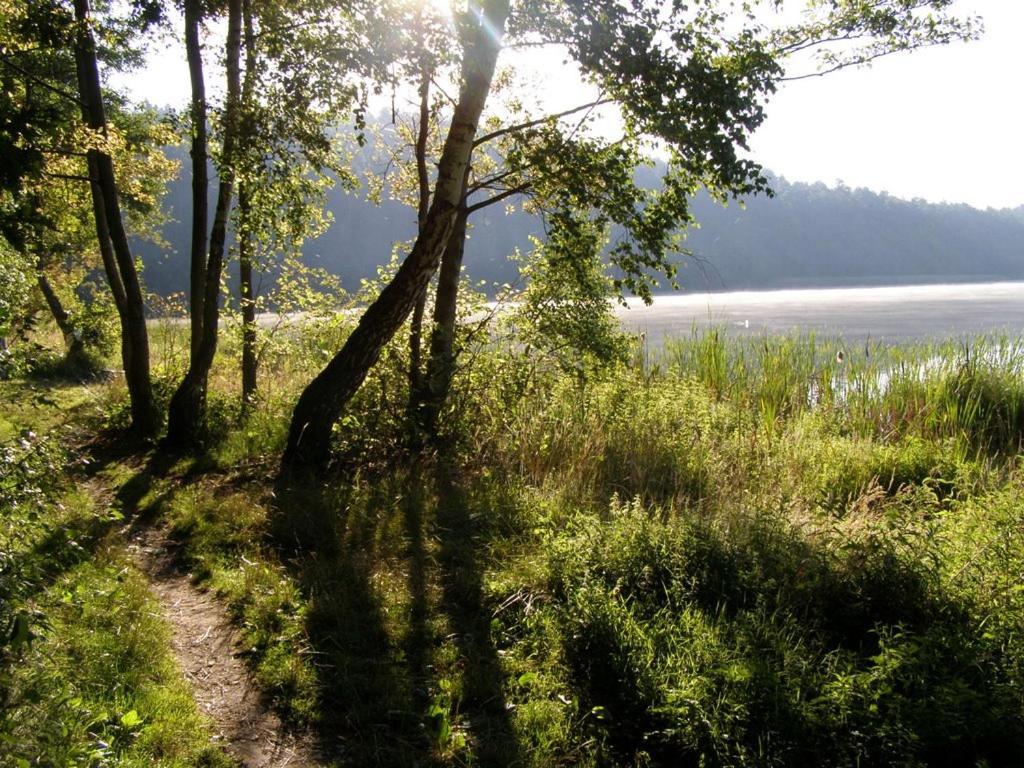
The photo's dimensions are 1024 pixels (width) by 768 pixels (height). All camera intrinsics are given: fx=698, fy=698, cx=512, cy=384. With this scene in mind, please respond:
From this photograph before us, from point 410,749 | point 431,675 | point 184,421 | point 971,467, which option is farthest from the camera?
point 184,421

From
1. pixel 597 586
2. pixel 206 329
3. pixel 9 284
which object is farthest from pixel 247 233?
pixel 597 586

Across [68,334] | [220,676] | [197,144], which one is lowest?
[220,676]

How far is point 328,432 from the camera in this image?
20.5 ft

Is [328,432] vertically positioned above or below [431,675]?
above

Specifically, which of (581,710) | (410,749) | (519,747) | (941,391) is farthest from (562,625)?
(941,391)

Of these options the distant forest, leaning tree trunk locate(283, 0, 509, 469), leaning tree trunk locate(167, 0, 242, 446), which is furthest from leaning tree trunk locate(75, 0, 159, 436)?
the distant forest

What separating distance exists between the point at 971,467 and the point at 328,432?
5.72 meters

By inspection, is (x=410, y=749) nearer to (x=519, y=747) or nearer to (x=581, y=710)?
(x=519, y=747)

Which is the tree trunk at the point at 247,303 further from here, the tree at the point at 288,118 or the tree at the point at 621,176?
the tree at the point at 621,176

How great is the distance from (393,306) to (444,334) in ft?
3.44

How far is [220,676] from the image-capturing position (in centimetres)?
340

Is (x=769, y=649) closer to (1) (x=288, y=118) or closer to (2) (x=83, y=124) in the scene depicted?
(1) (x=288, y=118)

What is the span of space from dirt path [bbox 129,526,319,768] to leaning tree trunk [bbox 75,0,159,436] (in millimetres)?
3552

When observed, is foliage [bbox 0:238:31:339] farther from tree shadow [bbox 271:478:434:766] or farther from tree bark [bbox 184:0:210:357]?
tree bark [bbox 184:0:210:357]
